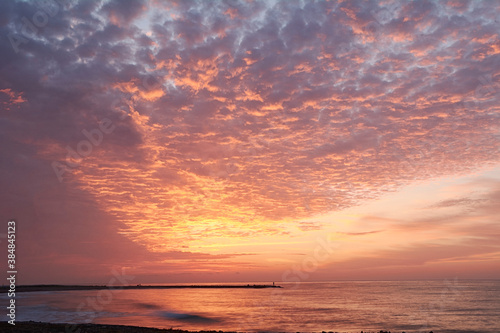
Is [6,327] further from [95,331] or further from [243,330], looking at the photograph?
[243,330]

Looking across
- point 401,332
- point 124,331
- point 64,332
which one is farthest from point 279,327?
point 64,332

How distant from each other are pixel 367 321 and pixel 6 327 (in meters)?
47.3

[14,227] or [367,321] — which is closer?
[14,227]

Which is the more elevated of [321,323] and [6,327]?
[6,327]

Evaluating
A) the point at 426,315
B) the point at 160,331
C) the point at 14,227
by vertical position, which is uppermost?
the point at 14,227

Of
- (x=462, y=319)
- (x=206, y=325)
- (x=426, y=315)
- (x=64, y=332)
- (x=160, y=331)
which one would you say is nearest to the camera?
(x=64, y=332)

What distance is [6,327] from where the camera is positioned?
3406 centimetres

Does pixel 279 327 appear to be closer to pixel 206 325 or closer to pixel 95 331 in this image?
pixel 206 325

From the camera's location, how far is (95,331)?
108 ft

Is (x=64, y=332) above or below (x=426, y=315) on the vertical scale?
above

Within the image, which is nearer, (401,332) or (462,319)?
(401,332)

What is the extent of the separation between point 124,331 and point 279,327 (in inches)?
841

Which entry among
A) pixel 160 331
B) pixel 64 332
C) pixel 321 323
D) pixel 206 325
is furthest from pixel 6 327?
pixel 321 323

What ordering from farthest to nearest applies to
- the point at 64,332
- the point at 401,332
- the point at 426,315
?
the point at 426,315, the point at 401,332, the point at 64,332
